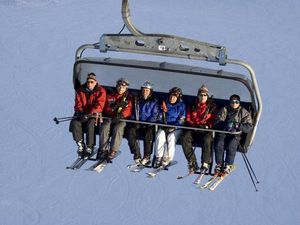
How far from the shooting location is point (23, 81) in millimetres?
31906

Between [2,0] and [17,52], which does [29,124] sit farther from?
[2,0]

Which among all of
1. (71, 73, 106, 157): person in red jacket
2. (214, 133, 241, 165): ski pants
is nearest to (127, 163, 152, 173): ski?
(71, 73, 106, 157): person in red jacket

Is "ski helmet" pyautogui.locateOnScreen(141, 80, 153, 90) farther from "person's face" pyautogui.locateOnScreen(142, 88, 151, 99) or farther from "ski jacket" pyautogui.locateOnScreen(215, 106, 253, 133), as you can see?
"ski jacket" pyautogui.locateOnScreen(215, 106, 253, 133)

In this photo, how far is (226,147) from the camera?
15.5m

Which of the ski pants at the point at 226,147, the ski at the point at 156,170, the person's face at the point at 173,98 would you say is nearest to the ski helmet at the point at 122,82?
the person's face at the point at 173,98

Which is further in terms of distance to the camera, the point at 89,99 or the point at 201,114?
the point at 89,99

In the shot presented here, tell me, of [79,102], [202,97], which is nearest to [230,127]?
[202,97]

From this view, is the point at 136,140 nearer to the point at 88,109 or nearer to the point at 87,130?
the point at 87,130

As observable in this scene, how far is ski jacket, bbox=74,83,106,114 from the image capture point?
604 inches

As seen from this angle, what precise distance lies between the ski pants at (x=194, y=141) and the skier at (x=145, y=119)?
60 cm

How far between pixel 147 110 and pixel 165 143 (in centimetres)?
65

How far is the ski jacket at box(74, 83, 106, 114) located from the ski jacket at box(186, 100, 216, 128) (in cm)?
151

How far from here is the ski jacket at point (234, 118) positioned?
15070 mm

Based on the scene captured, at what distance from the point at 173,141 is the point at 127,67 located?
1503 millimetres
